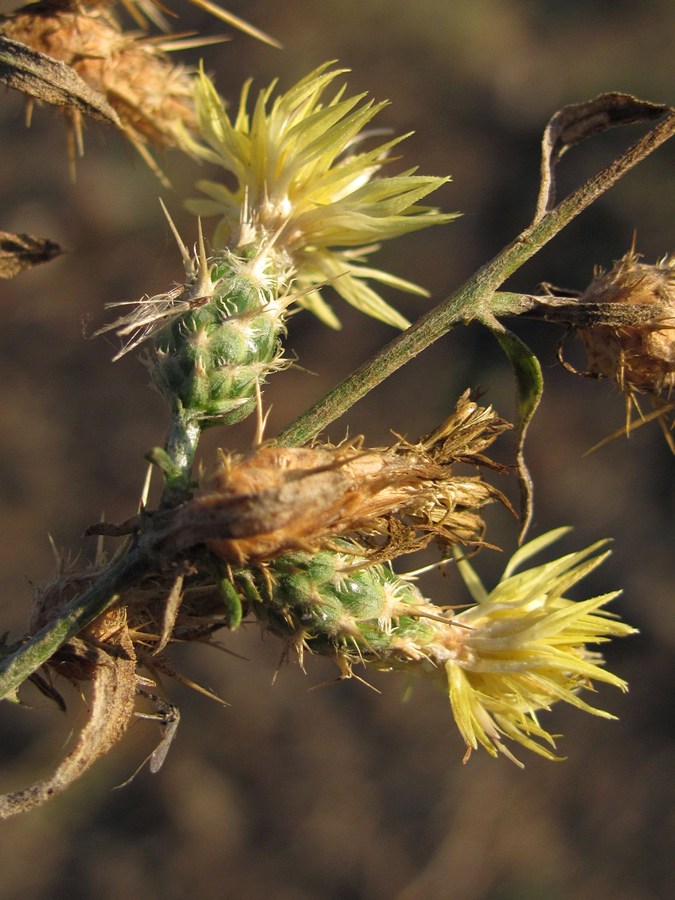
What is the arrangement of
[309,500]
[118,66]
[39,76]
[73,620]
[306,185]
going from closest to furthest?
[309,500]
[73,620]
[39,76]
[306,185]
[118,66]

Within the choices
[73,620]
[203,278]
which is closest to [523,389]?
[203,278]

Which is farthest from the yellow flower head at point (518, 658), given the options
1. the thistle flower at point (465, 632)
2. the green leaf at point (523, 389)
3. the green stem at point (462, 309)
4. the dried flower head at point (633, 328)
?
the green stem at point (462, 309)

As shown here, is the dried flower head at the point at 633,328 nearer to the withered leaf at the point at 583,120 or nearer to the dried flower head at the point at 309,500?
the withered leaf at the point at 583,120

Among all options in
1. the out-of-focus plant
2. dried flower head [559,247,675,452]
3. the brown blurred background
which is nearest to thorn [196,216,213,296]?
the out-of-focus plant

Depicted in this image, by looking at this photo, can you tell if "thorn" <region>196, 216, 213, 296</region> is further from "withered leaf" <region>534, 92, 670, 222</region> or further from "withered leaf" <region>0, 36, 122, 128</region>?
"withered leaf" <region>534, 92, 670, 222</region>

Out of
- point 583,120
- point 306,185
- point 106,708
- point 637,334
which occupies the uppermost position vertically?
point 583,120

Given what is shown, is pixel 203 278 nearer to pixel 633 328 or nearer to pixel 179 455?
pixel 179 455
